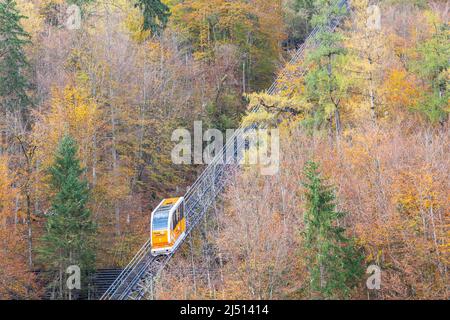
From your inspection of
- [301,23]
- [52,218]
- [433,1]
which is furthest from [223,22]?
[52,218]

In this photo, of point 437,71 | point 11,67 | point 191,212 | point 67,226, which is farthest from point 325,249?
point 11,67

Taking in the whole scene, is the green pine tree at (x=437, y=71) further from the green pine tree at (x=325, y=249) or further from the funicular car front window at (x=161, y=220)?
the funicular car front window at (x=161, y=220)

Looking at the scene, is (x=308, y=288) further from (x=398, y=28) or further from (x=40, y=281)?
(x=398, y=28)

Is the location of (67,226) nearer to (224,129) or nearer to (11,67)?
(11,67)
